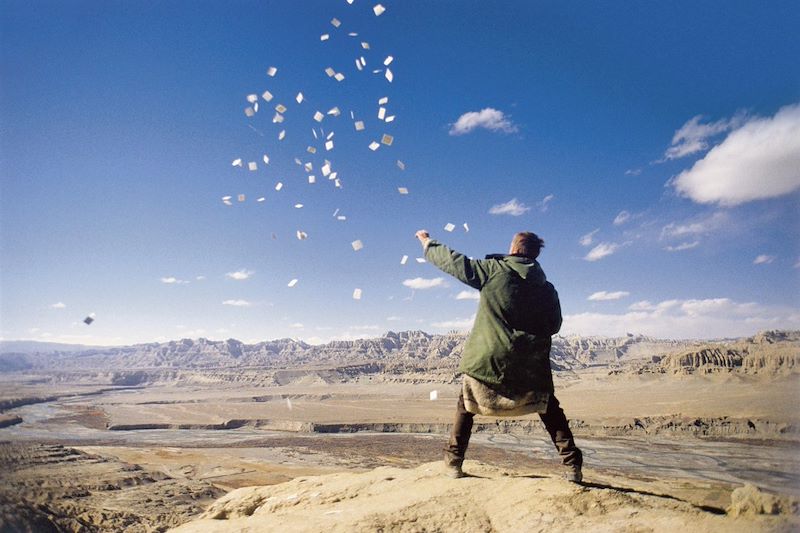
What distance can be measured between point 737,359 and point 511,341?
163 feet

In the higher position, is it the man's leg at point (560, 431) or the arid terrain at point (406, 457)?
the man's leg at point (560, 431)

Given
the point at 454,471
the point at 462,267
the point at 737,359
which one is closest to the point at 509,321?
the point at 462,267

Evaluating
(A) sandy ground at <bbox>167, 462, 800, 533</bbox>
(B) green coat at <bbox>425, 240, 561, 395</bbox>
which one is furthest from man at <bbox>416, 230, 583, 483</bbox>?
(A) sandy ground at <bbox>167, 462, 800, 533</bbox>

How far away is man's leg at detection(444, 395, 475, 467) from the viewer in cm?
317

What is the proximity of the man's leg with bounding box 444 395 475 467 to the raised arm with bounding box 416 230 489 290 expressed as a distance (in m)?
0.79

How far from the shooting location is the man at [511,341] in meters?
2.91

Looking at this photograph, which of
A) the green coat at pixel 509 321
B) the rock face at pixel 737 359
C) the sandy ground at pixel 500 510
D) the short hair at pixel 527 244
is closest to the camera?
the sandy ground at pixel 500 510

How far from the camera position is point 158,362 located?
427 ft

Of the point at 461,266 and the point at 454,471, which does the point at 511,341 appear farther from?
the point at 454,471

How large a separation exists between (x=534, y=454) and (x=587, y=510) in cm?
1754

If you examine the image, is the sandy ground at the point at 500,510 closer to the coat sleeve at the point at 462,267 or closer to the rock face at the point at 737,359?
the coat sleeve at the point at 462,267

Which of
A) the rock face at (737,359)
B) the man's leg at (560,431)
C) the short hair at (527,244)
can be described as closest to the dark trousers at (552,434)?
the man's leg at (560,431)

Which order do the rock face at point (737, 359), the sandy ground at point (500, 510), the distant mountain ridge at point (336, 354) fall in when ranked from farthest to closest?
the distant mountain ridge at point (336, 354), the rock face at point (737, 359), the sandy ground at point (500, 510)

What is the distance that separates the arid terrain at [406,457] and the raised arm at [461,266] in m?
1.29
